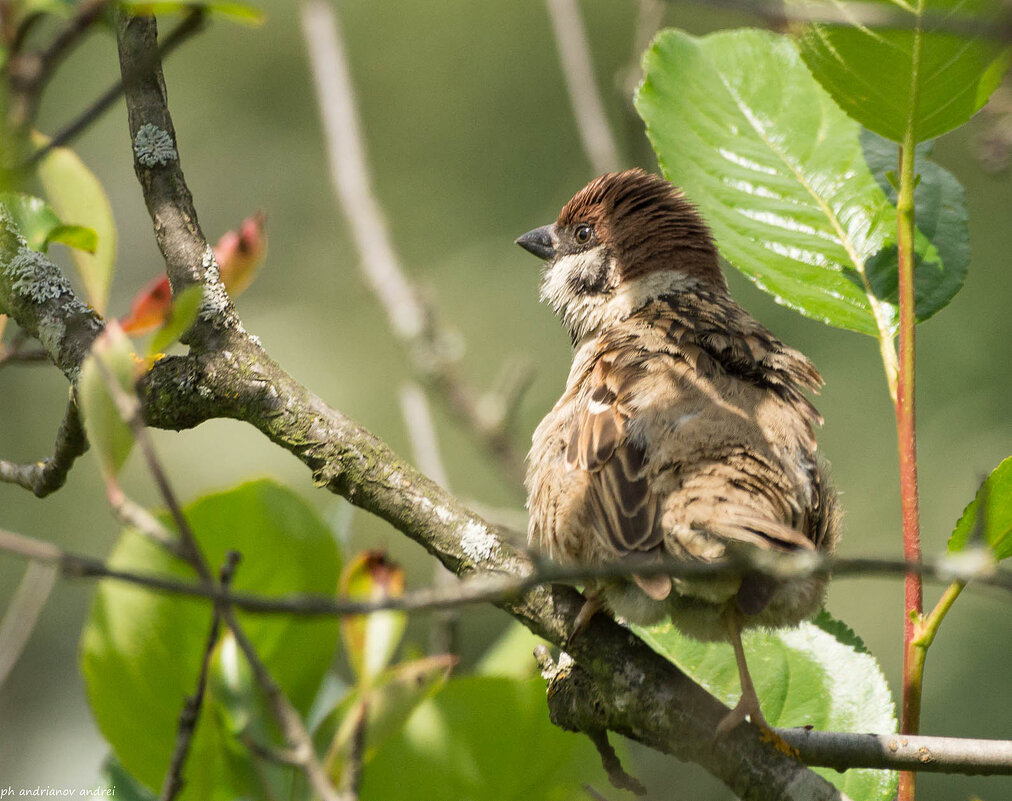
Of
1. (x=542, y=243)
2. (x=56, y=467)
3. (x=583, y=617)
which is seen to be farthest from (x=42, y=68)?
(x=542, y=243)

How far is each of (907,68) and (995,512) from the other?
1005mm

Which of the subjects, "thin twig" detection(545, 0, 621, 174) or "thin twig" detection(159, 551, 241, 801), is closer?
"thin twig" detection(159, 551, 241, 801)

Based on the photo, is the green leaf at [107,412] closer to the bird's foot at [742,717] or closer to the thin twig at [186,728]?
the thin twig at [186,728]

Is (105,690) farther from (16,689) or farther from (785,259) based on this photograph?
(16,689)

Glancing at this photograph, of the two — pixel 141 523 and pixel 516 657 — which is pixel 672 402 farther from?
pixel 141 523

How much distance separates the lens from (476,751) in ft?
8.05

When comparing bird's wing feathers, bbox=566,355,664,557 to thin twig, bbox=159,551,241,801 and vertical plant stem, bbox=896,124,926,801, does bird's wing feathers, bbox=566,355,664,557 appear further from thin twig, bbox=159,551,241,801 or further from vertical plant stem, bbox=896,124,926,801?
thin twig, bbox=159,551,241,801

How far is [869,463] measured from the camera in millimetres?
9188

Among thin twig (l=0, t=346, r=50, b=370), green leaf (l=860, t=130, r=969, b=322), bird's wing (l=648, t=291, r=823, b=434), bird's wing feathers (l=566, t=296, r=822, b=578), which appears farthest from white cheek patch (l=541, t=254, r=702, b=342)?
thin twig (l=0, t=346, r=50, b=370)

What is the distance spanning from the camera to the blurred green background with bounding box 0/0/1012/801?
841cm

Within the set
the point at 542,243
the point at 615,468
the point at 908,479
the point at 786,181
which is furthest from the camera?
the point at 542,243

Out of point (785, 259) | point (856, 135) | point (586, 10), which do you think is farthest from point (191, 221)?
point (586, 10)

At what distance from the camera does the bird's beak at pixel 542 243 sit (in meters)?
4.69

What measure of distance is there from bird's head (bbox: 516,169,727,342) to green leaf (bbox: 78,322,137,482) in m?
2.62
